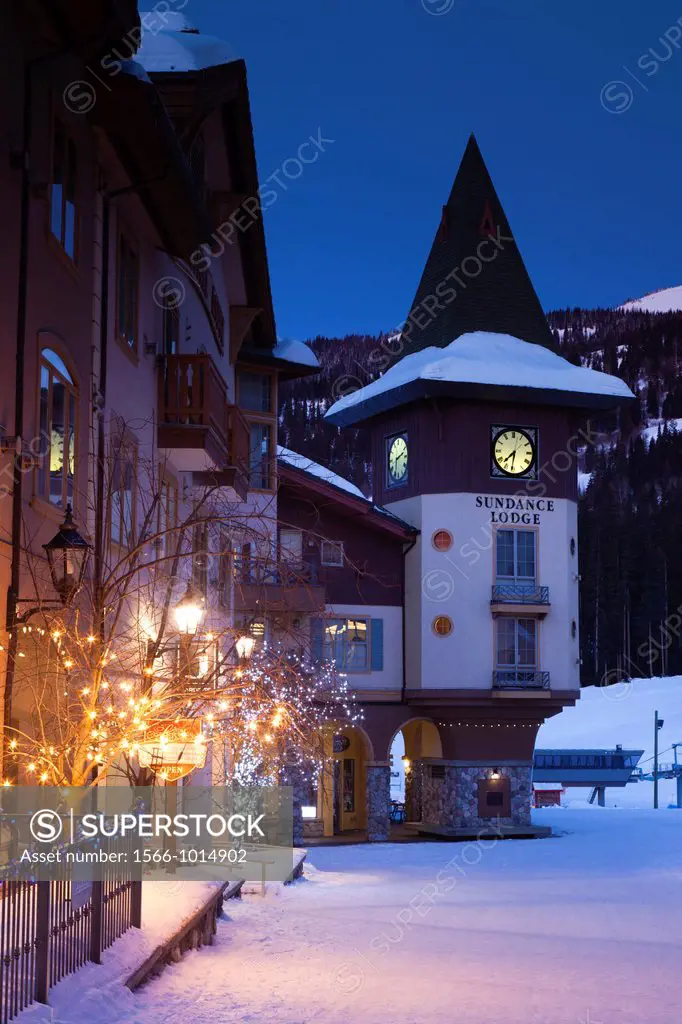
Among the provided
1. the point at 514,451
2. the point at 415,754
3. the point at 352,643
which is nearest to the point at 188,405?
the point at 352,643

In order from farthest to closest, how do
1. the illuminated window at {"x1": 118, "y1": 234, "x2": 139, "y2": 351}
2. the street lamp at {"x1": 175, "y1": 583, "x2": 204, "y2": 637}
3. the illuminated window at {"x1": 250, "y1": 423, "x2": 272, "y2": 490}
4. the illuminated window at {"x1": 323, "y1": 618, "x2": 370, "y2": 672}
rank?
the illuminated window at {"x1": 323, "y1": 618, "x2": 370, "y2": 672}
the illuminated window at {"x1": 250, "y1": 423, "x2": 272, "y2": 490}
the illuminated window at {"x1": 118, "y1": 234, "x2": 139, "y2": 351}
the street lamp at {"x1": 175, "y1": 583, "x2": 204, "y2": 637}

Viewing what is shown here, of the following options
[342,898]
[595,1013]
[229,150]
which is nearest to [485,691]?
[342,898]

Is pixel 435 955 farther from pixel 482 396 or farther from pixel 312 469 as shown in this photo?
pixel 482 396

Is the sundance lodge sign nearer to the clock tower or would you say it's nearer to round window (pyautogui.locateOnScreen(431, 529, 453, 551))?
the clock tower

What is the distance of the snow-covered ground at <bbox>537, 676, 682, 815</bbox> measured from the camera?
85.7m

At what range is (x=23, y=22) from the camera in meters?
12.5

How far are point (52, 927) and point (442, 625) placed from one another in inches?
1250

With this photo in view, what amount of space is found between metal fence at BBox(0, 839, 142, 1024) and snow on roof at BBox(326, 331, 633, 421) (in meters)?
30.1

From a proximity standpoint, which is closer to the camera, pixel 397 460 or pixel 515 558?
pixel 515 558

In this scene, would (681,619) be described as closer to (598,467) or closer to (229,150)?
(598,467)

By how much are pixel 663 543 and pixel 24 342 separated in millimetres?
104819

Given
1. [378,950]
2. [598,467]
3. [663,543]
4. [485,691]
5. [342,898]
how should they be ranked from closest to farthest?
1. [378,950]
2. [342,898]
3. [485,691]
4. [663,543]
5. [598,467]

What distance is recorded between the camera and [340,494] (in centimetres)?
4016

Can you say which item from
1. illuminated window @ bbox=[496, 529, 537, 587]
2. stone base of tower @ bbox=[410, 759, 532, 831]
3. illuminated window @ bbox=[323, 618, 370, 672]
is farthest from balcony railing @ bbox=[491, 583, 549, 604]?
stone base of tower @ bbox=[410, 759, 532, 831]
